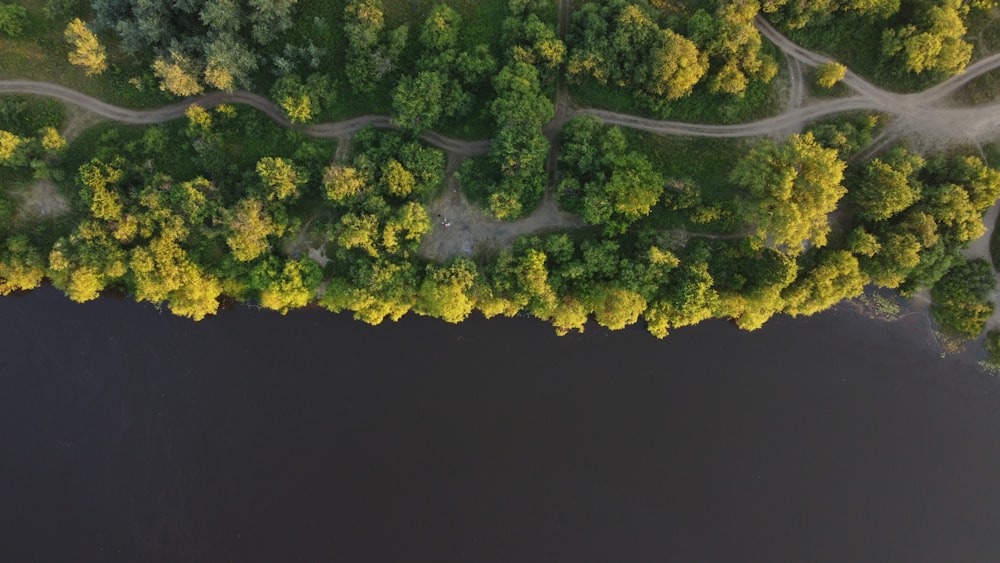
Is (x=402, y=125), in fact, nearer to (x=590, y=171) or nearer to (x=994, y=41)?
(x=590, y=171)

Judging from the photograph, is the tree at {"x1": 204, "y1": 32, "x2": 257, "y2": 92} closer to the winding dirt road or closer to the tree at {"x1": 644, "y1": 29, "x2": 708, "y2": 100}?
the winding dirt road

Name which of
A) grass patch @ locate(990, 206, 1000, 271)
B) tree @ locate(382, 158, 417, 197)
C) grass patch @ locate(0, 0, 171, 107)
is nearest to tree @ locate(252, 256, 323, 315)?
tree @ locate(382, 158, 417, 197)

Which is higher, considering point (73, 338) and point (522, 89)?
point (522, 89)

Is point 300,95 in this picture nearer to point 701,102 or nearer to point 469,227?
point 469,227

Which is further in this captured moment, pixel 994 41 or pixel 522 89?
pixel 994 41

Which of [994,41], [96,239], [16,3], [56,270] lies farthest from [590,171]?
[16,3]

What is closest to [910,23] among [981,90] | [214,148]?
[981,90]
